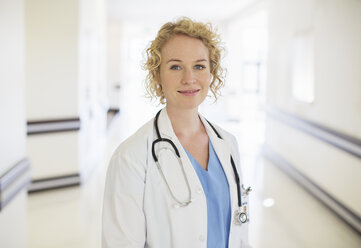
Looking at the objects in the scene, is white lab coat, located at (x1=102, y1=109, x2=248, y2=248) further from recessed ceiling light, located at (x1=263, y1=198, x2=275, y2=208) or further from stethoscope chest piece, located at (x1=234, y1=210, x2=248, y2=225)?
recessed ceiling light, located at (x1=263, y1=198, x2=275, y2=208)

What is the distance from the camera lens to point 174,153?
1310mm

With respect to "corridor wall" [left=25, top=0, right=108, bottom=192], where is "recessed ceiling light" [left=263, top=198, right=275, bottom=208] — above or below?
below

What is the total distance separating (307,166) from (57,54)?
3.58 metres

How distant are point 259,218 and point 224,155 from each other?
2562 mm

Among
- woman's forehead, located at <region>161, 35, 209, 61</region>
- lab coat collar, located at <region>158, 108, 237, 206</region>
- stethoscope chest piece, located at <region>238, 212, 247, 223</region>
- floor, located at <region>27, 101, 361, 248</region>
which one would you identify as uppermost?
woman's forehead, located at <region>161, 35, 209, 61</region>

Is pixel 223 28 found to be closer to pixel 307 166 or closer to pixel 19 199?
pixel 307 166

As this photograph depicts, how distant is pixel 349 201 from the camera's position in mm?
3621

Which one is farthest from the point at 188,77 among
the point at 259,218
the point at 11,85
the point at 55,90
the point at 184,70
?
the point at 55,90

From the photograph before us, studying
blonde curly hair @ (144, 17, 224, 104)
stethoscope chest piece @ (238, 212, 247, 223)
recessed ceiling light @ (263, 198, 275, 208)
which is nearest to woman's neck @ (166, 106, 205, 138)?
blonde curly hair @ (144, 17, 224, 104)

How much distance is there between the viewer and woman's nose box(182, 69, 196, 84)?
1.30 m

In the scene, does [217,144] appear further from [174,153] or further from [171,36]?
[171,36]

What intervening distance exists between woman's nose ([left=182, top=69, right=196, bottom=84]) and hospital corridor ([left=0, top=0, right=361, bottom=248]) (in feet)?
1.00

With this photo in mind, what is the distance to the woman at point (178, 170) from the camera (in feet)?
3.98

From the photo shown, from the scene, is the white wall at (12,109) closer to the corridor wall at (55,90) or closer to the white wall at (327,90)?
the corridor wall at (55,90)
